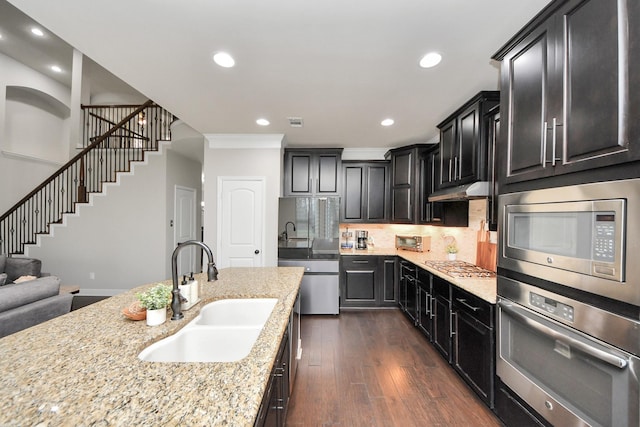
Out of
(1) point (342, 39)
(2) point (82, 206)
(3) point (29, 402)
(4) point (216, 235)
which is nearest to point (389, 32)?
(1) point (342, 39)

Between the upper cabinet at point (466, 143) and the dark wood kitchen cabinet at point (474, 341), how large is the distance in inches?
42.9

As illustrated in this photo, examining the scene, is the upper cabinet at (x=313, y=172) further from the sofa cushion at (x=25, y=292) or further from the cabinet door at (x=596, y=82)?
the cabinet door at (x=596, y=82)

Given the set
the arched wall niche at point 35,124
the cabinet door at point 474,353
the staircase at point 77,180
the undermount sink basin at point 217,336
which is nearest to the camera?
the undermount sink basin at point 217,336

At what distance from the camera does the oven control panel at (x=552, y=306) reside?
1203mm

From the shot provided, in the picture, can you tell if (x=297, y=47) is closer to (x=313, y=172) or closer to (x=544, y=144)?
(x=544, y=144)

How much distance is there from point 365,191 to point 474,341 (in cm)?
268

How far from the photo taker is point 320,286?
3.61 metres

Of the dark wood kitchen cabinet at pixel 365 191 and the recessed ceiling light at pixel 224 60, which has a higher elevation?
the recessed ceiling light at pixel 224 60

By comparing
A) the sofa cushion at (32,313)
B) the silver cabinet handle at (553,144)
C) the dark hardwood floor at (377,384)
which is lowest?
the dark hardwood floor at (377,384)

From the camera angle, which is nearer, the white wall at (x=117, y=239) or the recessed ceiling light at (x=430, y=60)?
the recessed ceiling light at (x=430, y=60)

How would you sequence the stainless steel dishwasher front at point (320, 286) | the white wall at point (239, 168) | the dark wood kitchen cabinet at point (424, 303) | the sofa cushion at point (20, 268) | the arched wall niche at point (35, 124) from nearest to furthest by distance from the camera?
the dark wood kitchen cabinet at point (424, 303)
the sofa cushion at point (20, 268)
the stainless steel dishwasher front at point (320, 286)
the white wall at point (239, 168)
the arched wall niche at point (35, 124)

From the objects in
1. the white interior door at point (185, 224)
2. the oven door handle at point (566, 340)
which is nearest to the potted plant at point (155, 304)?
the oven door handle at point (566, 340)

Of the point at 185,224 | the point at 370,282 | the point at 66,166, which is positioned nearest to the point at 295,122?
the point at 370,282

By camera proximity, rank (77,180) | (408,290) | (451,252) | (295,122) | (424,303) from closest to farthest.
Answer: (424,303) → (295,122) → (451,252) → (408,290) → (77,180)
